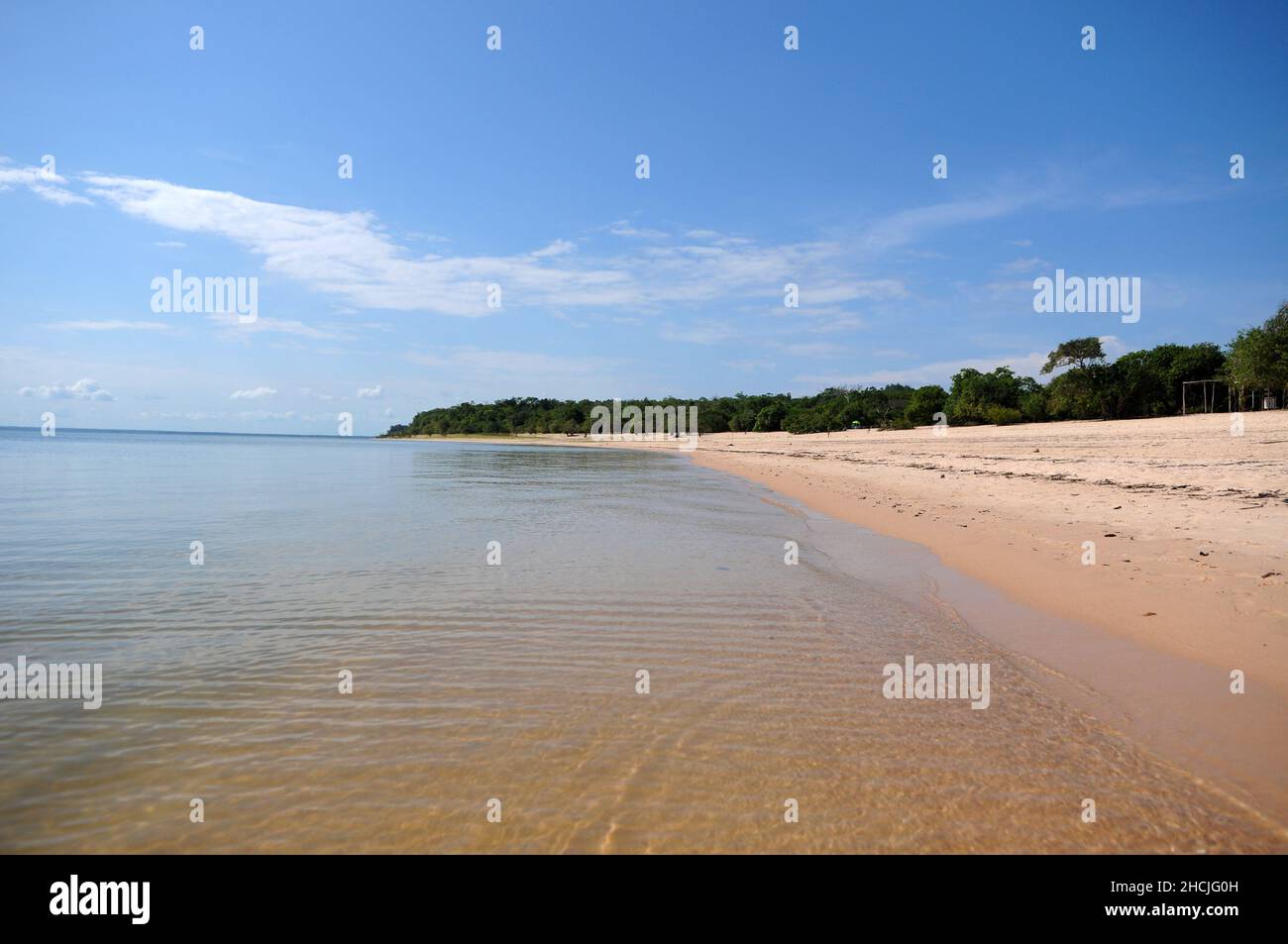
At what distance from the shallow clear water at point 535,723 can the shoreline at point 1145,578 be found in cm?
56

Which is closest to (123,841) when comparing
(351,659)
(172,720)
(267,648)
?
(172,720)

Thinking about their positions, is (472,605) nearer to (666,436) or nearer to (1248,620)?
(1248,620)

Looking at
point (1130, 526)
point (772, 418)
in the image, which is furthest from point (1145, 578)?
point (772, 418)

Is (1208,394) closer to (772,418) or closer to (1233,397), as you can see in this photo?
(1233,397)

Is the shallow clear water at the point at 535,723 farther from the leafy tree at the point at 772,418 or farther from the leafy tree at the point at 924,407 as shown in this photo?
the leafy tree at the point at 772,418

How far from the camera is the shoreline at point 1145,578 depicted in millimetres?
4547

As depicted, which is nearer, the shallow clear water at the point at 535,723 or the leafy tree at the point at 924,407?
the shallow clear water at the point at 535,723

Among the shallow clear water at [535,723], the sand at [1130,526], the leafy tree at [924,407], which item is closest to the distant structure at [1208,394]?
the leafy tree at [924,407]

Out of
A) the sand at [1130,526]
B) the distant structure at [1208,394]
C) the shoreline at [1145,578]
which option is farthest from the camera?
the distant structure at [1208,394]

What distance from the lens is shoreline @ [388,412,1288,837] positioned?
4547mm

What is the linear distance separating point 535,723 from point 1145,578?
805 cm

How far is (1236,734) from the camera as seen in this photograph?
4312 mm

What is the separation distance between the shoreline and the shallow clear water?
560 millimetres
